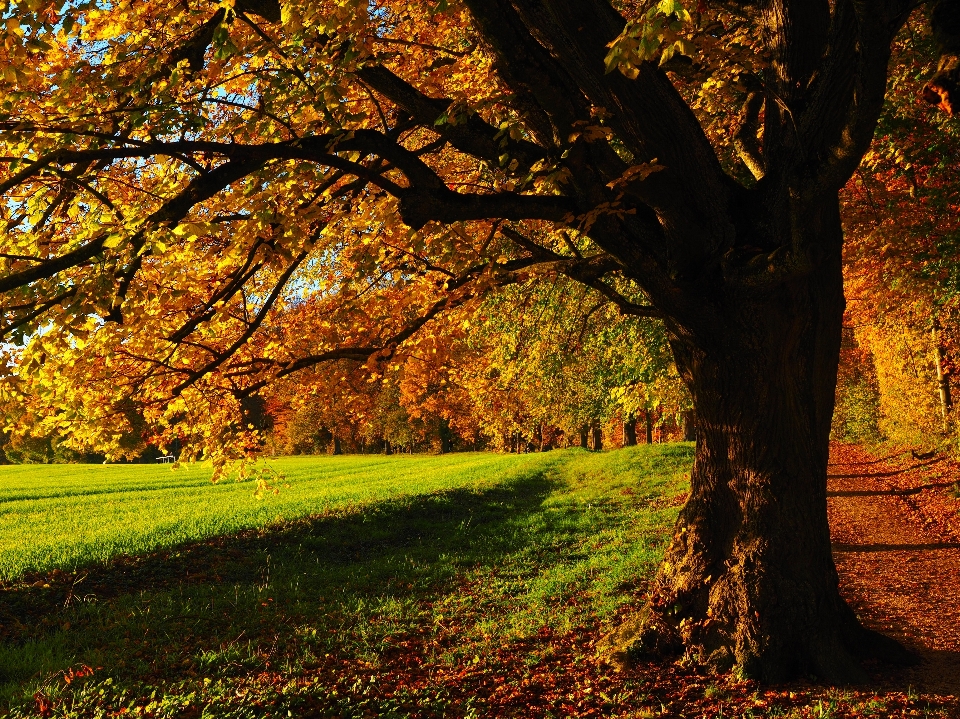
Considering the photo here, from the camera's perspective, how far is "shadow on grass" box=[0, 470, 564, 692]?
289 inches

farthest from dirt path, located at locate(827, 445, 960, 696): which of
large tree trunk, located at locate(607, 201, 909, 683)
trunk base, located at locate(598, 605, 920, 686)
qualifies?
large tree trunk, located at locate(607, 201, 909, 683)

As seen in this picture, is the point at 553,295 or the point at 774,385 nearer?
the point at 774,385

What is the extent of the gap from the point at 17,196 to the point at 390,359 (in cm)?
384

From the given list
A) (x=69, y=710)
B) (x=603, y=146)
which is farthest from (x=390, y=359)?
(x=69, y=710)

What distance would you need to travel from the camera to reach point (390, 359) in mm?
6719

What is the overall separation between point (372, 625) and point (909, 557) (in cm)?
849

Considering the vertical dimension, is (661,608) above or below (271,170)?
below

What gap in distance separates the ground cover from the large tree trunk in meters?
0.34

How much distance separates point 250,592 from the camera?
9695 mm

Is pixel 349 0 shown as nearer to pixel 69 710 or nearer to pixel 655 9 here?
pixel 655 9

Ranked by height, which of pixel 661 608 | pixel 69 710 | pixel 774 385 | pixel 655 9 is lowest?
pixel 69 710

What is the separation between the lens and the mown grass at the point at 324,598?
588 cm

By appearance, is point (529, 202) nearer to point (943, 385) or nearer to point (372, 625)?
point (372, 625)

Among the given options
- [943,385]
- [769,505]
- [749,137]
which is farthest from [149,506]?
[943,385]
